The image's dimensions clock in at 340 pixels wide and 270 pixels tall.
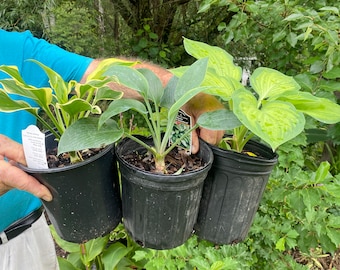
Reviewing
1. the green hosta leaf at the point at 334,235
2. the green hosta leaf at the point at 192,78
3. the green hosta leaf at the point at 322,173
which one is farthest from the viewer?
the green hosta leaf at the point at 334,235

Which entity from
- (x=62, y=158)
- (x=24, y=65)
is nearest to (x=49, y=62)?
(x=24, y=65)

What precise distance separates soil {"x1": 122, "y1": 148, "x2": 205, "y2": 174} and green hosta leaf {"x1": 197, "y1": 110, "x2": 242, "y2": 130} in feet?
0.37

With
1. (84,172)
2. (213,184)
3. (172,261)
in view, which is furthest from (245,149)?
(172,261)

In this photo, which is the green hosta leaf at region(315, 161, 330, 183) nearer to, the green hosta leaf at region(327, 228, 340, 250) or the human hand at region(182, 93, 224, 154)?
the green hosta leaf at region(327, 228, 340, 250)

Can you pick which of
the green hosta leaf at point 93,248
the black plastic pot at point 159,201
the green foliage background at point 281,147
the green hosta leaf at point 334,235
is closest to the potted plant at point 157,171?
the black plastic pot at point 159,201

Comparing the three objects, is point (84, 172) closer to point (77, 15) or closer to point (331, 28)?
point (331, 28)

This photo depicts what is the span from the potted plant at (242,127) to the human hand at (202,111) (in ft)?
0.10

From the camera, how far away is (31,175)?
67cm

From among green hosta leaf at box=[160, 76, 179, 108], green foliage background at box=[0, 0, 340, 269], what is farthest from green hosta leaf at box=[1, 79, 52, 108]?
green foliage background at box=[0, 0, 340, 269]

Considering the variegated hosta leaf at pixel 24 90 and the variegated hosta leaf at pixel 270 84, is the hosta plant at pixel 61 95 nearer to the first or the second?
the variegated hosta leaf at pixel 24 90

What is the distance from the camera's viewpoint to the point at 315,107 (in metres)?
0.65

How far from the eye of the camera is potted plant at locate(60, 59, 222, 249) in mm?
625

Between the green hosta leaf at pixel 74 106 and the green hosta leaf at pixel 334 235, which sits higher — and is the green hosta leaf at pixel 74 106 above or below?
above

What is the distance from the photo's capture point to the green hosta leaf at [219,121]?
23.8 inches
